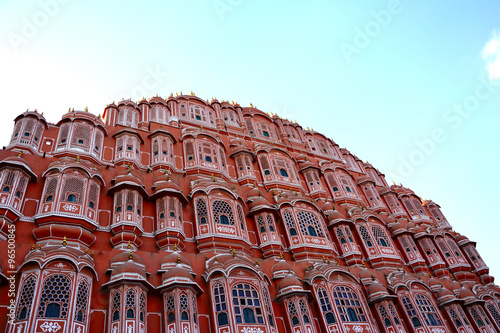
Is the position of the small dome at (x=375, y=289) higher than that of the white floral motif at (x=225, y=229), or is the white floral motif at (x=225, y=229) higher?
the white floral motif at (x=225, y=229)

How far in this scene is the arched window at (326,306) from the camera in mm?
19984

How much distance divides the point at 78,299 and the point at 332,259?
15.7 metres

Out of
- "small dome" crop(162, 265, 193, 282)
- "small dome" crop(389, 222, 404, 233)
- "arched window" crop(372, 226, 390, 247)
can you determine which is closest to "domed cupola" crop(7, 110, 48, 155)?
"small dome" crop(162, 265, 193, 282)

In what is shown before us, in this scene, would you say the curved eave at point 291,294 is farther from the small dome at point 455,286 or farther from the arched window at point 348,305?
the small dome at point 455,286

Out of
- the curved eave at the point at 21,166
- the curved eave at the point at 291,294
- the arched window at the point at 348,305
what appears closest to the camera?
the curved eave at the point at 291,294

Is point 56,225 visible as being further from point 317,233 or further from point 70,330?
point 317,233

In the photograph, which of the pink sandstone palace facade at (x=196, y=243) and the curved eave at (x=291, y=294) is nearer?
the pink sandstone palace facade at (x=196, y=243)

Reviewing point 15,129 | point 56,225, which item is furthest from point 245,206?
point 15,129

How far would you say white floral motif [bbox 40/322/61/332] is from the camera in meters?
14.0

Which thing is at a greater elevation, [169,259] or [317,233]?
[317,233]

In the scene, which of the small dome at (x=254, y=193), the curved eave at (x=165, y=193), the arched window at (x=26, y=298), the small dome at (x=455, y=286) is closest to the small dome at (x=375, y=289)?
the small dome at (x=455, y=286)

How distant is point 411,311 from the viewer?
23047mm

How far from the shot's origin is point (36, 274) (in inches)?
598

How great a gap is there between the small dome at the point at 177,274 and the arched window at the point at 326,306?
7.45 m
